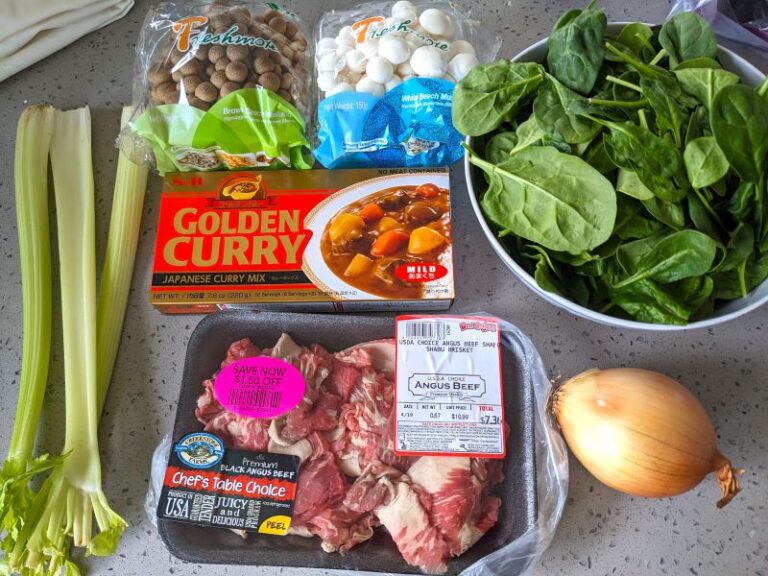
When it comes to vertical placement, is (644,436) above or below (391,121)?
below

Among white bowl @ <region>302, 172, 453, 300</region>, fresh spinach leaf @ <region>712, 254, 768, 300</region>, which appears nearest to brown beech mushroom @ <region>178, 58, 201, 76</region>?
white bowl @ <region>302, 172, 453, 300</region>

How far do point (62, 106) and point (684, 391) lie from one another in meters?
0.92

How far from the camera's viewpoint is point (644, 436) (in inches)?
23.5

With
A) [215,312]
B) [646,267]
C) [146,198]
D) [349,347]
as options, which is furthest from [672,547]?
[146,198]

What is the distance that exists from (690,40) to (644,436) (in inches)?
16.6

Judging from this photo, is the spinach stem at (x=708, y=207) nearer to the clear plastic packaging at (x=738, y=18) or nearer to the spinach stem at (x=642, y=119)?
the spinach stem at (x=642, y=119)

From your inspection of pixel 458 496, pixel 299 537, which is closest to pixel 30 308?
pixel 299 537

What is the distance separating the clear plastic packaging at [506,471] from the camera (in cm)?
63

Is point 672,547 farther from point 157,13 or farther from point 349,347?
point 157,13

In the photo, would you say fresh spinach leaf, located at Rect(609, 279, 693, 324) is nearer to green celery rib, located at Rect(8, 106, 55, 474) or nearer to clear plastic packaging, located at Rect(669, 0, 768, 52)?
clear plastic packaging, located at Rect(669, 0, 768, 52)

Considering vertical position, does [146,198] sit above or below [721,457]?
above

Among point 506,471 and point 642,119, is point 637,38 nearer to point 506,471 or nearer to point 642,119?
point 642,119

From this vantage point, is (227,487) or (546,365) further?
(546,365)

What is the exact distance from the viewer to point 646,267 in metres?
0.59
